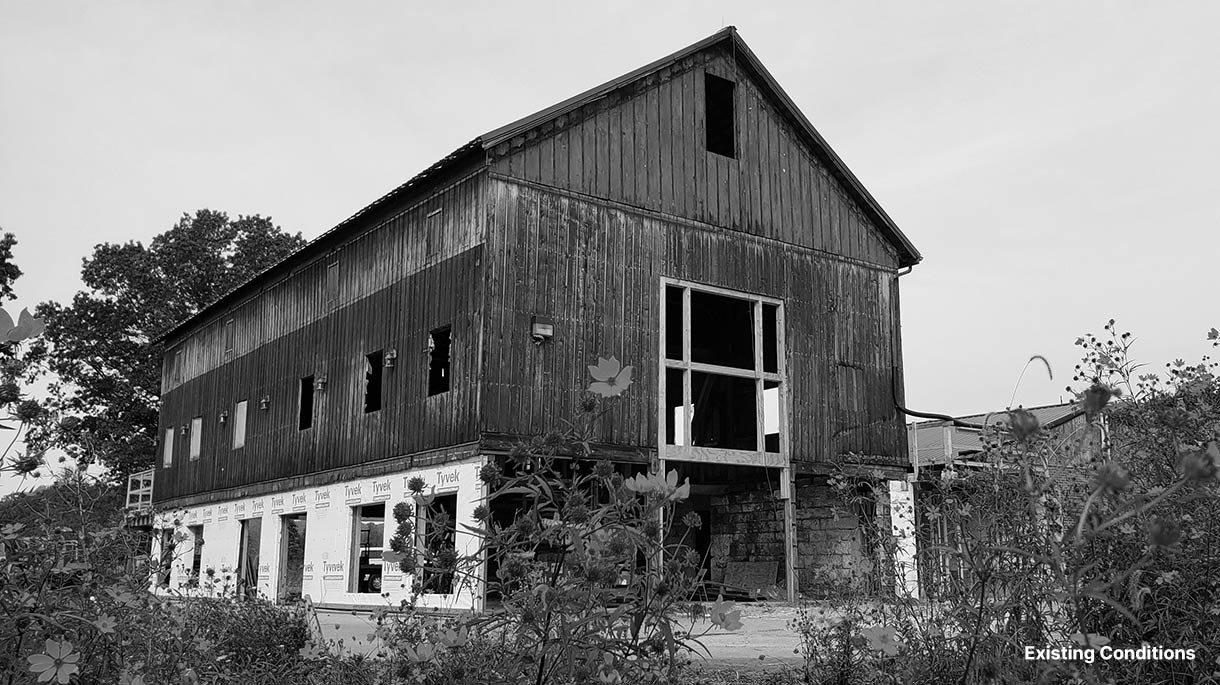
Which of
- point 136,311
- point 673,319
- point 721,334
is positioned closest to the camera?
point 673,319

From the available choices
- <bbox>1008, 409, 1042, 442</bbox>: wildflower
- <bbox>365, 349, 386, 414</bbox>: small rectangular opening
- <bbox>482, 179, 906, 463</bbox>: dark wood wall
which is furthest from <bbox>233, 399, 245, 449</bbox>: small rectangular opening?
<bbox>1008, 409, 1042, 442</bbox>: wildflower

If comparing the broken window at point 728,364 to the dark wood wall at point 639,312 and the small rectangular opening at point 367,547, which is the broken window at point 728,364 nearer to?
the dark wood wall at point 639,312

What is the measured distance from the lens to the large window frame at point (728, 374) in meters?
15.2

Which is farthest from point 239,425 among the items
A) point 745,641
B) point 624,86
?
point 745,641

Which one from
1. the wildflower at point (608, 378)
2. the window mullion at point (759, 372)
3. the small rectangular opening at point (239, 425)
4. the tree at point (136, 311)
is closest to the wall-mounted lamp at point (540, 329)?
the window mullion at point (759, 372)

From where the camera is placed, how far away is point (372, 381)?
56.1ft

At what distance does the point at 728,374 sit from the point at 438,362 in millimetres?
4239

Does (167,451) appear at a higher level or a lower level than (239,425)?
lower

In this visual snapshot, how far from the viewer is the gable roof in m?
14.3

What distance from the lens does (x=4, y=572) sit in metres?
2.34

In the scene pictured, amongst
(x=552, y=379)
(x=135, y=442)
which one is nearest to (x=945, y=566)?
(x=552, y=379)

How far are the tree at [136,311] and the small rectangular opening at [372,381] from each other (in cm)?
1898

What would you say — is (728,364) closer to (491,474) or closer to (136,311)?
(491,474)

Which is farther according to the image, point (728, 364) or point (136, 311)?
point (136, 311)
